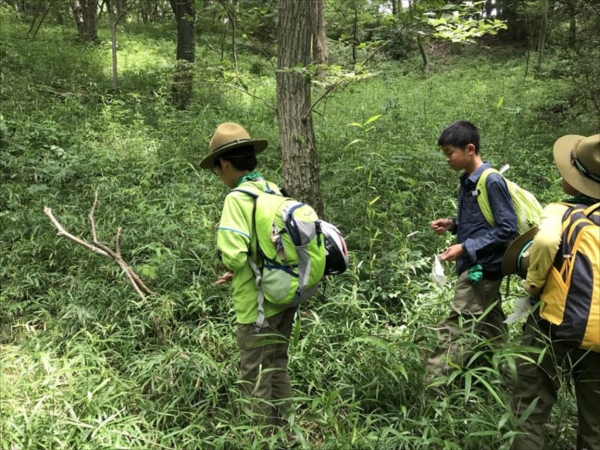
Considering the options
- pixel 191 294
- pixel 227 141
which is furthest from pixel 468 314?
pixel 191 294

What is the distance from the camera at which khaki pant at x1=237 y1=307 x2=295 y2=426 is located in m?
2.48

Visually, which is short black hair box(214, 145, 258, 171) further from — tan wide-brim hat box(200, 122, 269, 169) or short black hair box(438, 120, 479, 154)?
short black hair box(438, 120, 479, 154)

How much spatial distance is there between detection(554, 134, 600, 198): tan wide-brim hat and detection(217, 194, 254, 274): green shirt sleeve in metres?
1.55

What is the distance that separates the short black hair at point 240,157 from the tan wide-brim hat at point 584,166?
5.31 ft

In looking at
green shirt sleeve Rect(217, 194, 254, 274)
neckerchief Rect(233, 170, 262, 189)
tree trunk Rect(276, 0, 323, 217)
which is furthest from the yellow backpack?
tree trunk Rect(276, 0, 323, 217)

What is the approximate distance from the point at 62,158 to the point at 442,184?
5500mm

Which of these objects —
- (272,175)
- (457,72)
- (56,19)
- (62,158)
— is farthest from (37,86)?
(457,72)

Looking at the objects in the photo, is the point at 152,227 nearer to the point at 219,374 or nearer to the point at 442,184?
the point at 219,374

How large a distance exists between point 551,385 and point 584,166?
1.07 meters

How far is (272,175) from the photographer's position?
6164 mm

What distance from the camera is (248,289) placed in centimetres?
244

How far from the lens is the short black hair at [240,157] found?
252 centimetres

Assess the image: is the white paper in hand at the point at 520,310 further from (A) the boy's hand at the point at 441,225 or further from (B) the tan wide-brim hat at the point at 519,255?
(A) the boy's hand at the point at 441,225

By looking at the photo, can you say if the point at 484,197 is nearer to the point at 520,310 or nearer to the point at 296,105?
the point at 520,310
